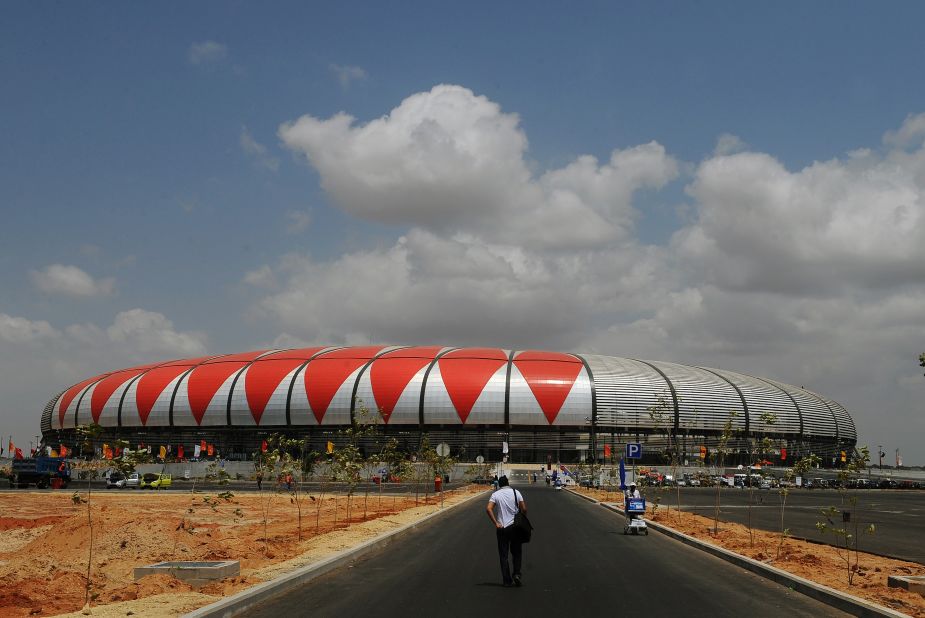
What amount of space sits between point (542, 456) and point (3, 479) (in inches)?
2575

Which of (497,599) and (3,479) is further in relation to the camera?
(3,479)

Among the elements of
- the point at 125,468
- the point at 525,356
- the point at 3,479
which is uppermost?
the point at 525,356

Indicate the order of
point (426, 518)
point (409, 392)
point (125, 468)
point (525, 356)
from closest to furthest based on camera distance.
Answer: point (125, 468)
point (426, 518)
point (409, 392)
point (525, 356)

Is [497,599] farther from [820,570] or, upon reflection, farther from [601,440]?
[601,440]

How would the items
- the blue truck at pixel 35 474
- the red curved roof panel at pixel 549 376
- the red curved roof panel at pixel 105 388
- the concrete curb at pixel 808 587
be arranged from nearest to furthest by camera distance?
1. the concrete curb at pixel 808 587
2. the blue truck at pixel 35 474
3. the red curved roof panel at pixel 549 376
4. the red curved roof panel at pixel 105 388

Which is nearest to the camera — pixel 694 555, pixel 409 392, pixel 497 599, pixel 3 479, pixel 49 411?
pixel 497 599

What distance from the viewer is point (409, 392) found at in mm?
104000

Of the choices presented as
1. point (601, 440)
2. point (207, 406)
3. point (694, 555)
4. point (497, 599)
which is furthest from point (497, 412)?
point (497, 599)

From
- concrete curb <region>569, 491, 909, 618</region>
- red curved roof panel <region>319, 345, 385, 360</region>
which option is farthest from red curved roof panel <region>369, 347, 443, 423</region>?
concrete curb <region>569, 491, 909, 618</region>

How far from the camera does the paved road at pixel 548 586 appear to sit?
10203 mm

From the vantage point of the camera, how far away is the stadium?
10462 centimetres

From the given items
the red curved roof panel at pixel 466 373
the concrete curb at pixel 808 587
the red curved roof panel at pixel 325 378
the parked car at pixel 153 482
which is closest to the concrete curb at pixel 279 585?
the concrete curb at pixel 808 587

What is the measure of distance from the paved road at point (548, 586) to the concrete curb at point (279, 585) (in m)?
0.25

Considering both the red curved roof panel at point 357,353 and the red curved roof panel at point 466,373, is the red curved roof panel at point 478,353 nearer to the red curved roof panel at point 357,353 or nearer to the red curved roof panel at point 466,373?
the red curved roof panel at point 466,373
